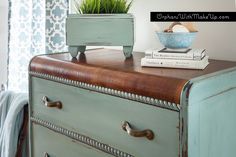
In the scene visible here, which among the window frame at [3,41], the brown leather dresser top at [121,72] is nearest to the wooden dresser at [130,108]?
the brown leather dresser top at [121,72]

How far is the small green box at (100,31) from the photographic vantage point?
137cm

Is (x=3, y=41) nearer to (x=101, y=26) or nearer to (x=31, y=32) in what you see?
(x=31, y=32)

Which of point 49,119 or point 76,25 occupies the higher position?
point 76,25

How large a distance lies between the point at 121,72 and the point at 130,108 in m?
0.12

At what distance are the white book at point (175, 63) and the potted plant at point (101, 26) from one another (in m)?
0.22

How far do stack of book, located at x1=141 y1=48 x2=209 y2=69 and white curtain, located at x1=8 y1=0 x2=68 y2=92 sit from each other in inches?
43.4

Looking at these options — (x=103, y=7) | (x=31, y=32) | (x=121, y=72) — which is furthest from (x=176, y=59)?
(x=31, y=32)

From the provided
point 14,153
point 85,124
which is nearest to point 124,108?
point 85,124

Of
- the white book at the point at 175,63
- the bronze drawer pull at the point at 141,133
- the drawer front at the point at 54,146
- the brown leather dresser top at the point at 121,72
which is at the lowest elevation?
the drawer front at the point at 54,146

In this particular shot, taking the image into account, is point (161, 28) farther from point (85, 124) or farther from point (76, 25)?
point (85, 124)

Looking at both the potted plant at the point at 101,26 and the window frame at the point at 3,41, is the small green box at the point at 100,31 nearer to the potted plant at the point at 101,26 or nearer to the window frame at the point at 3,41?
the potted plant at the point at 101,26

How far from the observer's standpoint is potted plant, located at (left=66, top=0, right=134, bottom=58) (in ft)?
4.48

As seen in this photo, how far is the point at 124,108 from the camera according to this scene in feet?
3.56

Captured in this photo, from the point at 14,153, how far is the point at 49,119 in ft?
1.94
